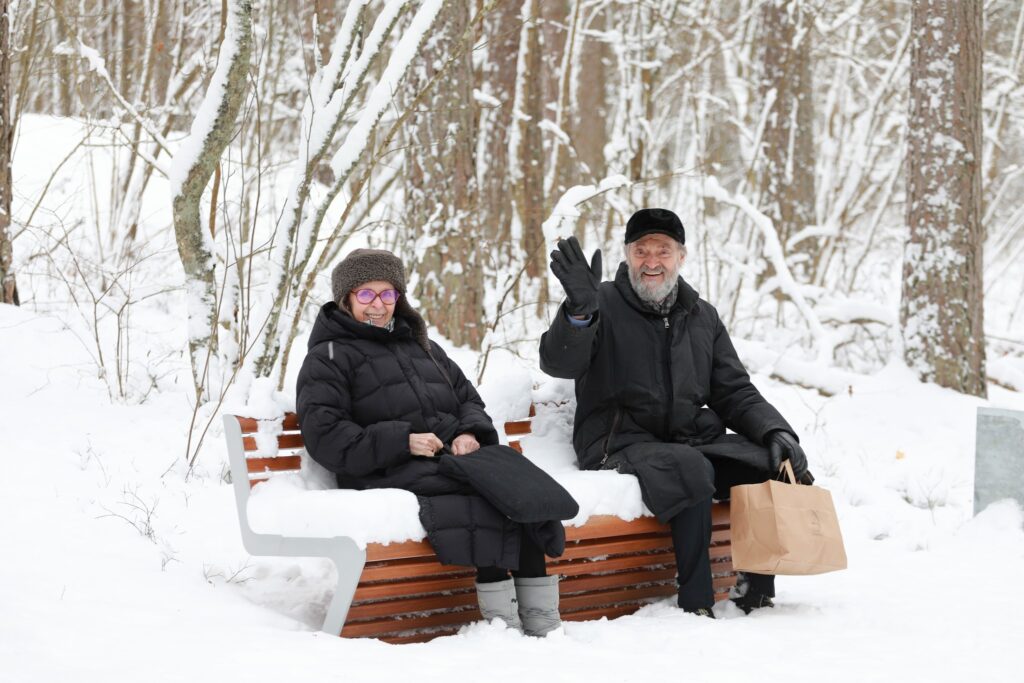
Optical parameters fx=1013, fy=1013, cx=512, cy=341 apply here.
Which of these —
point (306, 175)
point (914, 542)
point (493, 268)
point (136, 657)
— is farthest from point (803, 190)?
point (136, 657)

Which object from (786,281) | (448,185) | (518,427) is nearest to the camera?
(518,427)

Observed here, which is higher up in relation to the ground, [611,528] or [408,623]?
[611,528]

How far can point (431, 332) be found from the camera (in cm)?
786

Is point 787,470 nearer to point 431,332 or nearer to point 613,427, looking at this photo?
point 613,427

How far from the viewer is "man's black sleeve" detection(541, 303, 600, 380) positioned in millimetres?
3732

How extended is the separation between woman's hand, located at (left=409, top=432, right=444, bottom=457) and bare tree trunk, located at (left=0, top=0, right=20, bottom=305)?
11.1ft

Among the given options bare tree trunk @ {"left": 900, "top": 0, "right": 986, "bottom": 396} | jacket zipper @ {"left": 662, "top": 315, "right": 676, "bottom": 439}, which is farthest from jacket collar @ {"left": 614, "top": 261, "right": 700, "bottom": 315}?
bare tree trunk @ {"left": 900, "top": 0, "right": 986, "bottom": 396}

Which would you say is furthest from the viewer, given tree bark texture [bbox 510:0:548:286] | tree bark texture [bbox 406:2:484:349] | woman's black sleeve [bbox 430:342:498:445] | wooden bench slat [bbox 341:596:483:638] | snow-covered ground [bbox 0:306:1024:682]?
tree bark texture [bbox 510:0:548:286]

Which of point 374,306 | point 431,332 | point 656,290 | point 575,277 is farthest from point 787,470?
point 431,332

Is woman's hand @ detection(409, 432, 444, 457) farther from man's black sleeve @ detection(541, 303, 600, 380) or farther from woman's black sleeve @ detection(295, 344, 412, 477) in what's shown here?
man's black sleeve @ detection(541, 303, 600, 380)

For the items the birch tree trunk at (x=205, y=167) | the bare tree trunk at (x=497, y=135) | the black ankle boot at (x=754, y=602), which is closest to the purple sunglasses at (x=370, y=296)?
the birch tree trunk at (x=205, y=167)

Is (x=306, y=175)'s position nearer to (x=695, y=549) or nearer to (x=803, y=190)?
(x=695, y=549)

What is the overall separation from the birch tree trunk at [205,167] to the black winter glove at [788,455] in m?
2.50

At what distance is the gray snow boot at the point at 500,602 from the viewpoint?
10.7 feet
